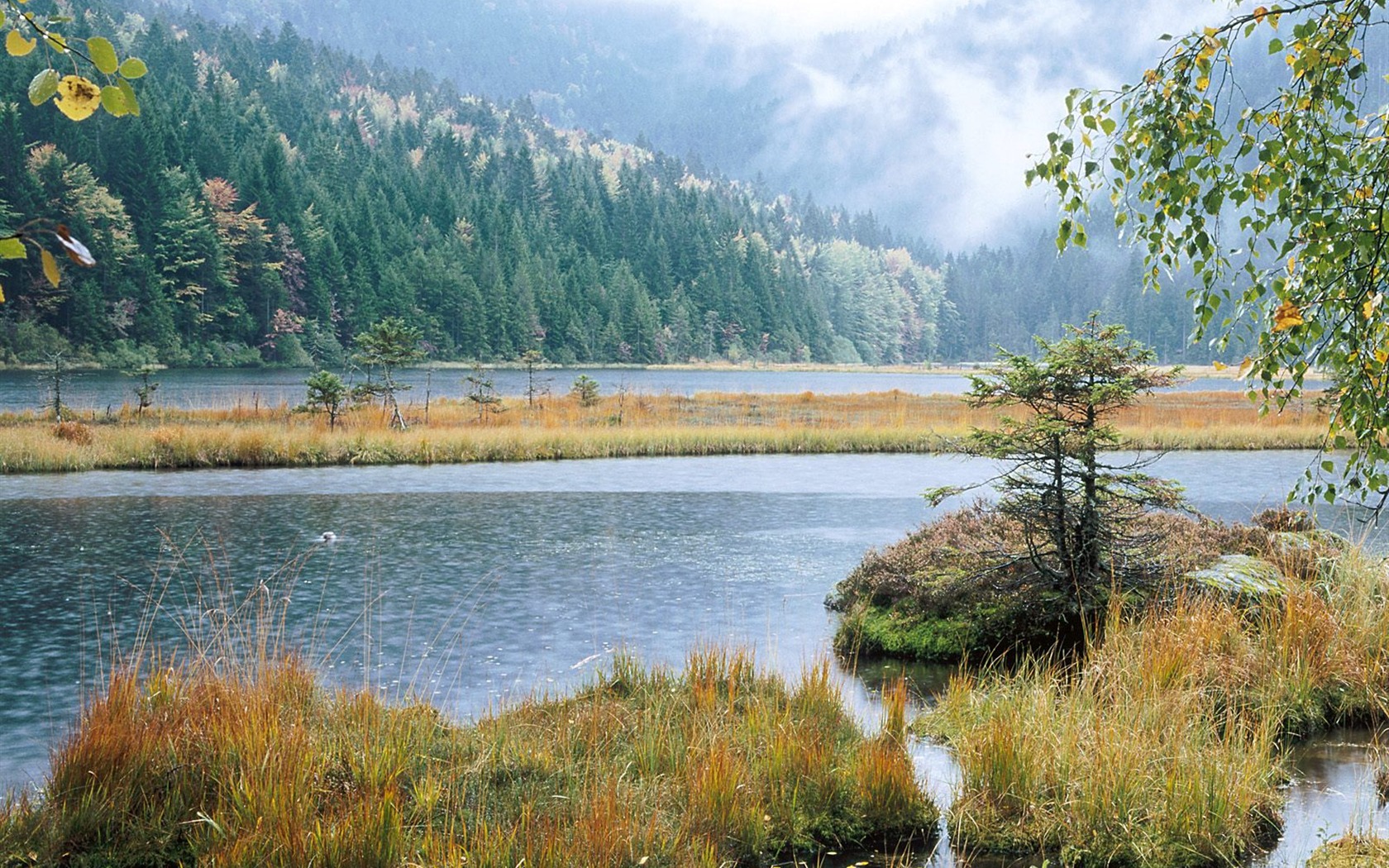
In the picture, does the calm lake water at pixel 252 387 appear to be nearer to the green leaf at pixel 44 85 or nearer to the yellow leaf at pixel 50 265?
the green leaf at pixel 44 85

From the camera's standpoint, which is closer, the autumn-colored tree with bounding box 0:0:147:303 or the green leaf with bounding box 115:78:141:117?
the autumn-colored tree with bounding box 0:0:147:303

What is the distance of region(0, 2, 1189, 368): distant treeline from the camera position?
8438cm

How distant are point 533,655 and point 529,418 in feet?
92.4

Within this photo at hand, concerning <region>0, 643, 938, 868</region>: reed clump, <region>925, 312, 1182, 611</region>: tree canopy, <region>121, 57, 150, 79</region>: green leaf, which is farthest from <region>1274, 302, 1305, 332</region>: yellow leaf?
<region>925, 312, 1182, 611</region>: tree canopy

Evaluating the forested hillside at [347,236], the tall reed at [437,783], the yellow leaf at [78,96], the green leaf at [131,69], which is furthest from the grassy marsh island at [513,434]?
the forested hillside at [347,236]

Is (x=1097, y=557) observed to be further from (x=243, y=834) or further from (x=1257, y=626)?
(x=243, y=834)

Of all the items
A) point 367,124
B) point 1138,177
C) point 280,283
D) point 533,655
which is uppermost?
point 367,124

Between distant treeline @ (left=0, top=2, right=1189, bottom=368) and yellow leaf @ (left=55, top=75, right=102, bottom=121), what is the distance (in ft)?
192

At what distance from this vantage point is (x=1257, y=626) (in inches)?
348

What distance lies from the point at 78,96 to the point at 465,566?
1324cm

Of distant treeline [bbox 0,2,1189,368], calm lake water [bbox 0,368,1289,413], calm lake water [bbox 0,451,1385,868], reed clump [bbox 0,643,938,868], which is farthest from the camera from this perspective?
distant treeline [bbox 0,2,1189,368]

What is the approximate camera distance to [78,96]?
2543 mm

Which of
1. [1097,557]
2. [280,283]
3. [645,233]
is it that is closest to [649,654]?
[1097,557]

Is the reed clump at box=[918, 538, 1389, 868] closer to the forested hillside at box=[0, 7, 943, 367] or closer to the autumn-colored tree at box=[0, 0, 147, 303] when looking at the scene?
the autumn-colored tree at box=[0, 0, 147, 303]
